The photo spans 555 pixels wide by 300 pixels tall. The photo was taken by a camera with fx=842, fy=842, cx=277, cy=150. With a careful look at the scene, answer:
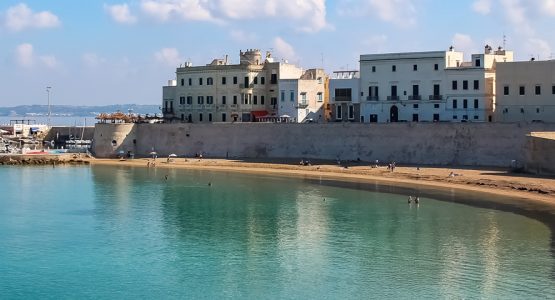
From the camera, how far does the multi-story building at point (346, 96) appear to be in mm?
76625

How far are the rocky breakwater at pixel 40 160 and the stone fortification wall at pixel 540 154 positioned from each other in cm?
4297

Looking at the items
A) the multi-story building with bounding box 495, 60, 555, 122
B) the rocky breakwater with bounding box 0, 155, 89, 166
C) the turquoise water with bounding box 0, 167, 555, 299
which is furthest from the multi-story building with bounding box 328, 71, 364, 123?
the rocky breakwater with bounding box 0, 155, 89, 166

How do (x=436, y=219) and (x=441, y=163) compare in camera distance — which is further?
(x=441, y=163)

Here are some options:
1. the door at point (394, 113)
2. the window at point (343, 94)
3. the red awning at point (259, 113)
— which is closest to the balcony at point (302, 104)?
the red awning at point (259, 113)

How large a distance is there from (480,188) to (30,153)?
5028 centimetres

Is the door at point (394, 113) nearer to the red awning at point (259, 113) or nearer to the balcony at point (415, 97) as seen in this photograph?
the balcony at point (415, 97)

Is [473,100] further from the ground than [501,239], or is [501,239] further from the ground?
[473,100]

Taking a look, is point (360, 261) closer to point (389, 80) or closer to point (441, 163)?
point (441, 163)

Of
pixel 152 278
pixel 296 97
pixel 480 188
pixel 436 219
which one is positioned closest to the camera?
pixel 152 278

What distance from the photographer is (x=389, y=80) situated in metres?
73.9

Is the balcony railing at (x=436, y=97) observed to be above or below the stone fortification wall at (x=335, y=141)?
above

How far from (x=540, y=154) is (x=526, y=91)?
9673 millimetres

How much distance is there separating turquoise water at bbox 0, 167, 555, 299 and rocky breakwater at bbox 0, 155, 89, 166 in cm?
2269

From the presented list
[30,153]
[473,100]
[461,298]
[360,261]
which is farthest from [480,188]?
[30,153]
